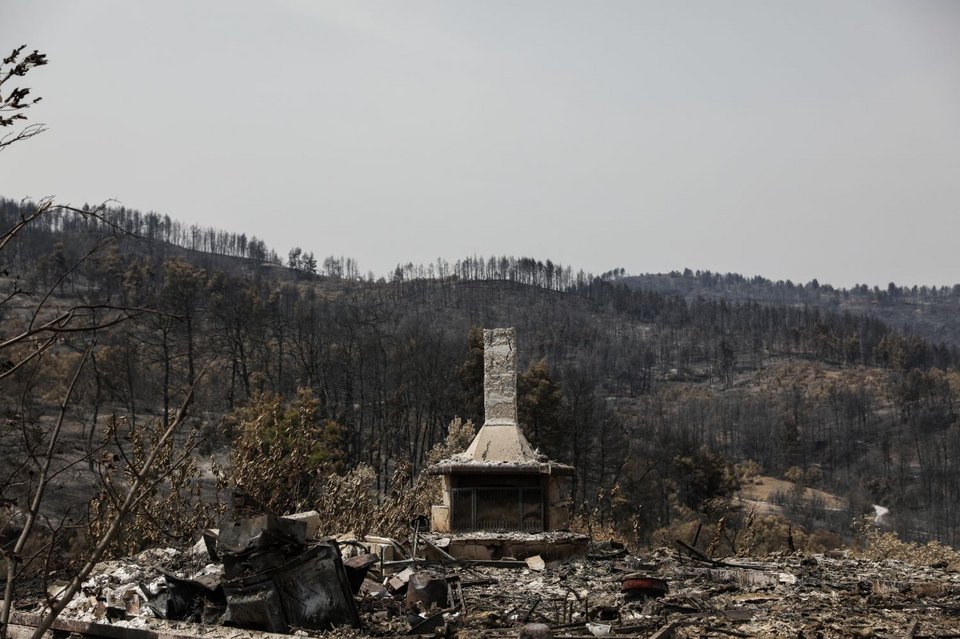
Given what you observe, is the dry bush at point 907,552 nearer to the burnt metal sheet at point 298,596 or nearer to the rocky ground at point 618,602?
the rocky ground at point 618,602

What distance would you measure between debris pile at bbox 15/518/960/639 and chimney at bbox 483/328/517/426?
162 inches

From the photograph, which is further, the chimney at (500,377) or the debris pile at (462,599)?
the chimney at (500,377)

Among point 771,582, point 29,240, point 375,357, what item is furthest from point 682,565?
point 29,240

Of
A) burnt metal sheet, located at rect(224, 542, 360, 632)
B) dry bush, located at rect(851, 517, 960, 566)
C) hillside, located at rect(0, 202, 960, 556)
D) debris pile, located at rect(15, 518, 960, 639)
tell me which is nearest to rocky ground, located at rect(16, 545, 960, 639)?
debris pile, located at rect(15, 518, 960, 639)

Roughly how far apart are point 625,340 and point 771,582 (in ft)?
305

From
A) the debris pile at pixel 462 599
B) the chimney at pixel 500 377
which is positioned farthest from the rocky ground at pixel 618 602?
the chimney at pixel 500 377

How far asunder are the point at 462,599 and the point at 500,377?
21.5 feet

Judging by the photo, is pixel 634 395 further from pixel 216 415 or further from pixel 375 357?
pixel 216 415

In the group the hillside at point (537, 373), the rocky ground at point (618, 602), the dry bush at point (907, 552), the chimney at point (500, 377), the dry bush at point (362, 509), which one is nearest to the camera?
the rocky ground at point (618, 602)

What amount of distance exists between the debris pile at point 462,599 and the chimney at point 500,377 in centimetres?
411

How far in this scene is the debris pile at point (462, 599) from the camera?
240 inches

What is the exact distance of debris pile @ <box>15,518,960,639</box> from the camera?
20.0 feet

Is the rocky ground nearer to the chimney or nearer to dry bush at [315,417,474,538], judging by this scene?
dry bush at [315,417,474,538]

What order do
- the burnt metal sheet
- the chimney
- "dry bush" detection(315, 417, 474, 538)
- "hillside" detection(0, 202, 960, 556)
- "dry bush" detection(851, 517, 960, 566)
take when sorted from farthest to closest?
"hillside" detection(0, 202, 960, 556), "dry bush" detection(851, 517, 960, 566), the chimney, "dry bush" detection(315, 417, 474, 538), the burnt metal sheet
